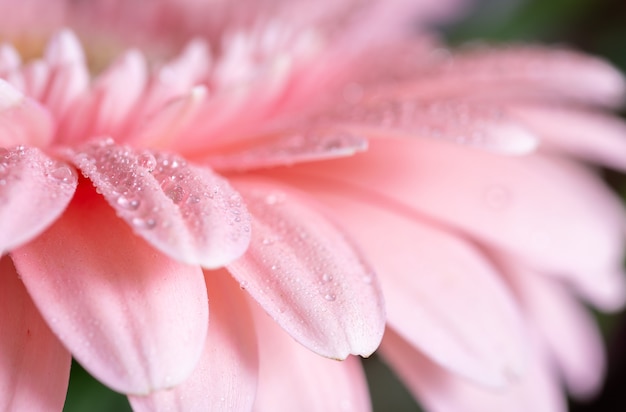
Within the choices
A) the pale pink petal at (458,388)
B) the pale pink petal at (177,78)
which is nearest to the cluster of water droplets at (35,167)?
the pale pink petal at (177,78)

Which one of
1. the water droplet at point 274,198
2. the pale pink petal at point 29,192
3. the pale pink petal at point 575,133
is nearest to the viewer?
the pale pink petal at point 29,192

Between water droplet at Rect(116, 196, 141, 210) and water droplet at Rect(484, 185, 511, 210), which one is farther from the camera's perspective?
water droplet at Rect(484, 185, 511, 210)

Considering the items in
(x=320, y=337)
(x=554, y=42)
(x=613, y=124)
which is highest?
(x=320, y=337)

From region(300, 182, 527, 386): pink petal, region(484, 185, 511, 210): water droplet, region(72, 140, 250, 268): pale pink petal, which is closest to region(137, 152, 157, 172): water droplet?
region(72, 140, 250, 268): pale pink petal

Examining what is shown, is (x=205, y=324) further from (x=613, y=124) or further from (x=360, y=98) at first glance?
(x=613, y=124)

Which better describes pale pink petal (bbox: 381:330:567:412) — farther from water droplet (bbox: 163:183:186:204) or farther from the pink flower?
water droplet (bbox: 163:183:186:204)

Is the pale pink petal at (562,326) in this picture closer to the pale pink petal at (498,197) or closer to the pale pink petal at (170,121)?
the pale pink petal at (498,197)

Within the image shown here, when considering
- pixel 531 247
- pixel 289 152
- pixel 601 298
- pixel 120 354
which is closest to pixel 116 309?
Answer: pixel 120 354

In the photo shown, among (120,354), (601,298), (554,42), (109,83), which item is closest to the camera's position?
(120,354)
